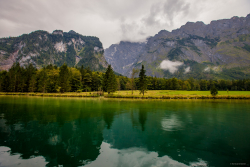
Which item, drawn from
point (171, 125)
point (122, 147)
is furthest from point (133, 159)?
point (171, 125)

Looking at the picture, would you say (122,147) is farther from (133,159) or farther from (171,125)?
(171,125)

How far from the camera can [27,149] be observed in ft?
36.9

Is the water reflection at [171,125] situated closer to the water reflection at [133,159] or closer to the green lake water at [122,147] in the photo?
the green lake water at [122,147]

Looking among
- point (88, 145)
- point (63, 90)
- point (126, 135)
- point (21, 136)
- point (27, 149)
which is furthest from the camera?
point (63, 90)

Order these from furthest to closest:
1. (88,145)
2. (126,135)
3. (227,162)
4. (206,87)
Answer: (206,87)
(126,135)
(88,145)
(227,162)

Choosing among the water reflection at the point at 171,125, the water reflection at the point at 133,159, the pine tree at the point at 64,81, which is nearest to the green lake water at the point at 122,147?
the water reflection at the point at 133,159

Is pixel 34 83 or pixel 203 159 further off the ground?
pixel 34 83

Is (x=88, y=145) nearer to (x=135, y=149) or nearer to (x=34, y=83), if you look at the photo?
(x=135, y=149)

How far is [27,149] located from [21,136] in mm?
4031

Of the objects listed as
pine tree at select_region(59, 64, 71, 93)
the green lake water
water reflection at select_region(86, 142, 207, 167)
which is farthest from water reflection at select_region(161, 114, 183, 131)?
pine tree at select_region(59, 64, 71, 93)

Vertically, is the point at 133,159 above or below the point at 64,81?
below

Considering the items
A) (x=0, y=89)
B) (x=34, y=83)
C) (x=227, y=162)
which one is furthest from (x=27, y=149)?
(x=0, y=89)

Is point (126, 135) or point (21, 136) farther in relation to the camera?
point (126, 135)

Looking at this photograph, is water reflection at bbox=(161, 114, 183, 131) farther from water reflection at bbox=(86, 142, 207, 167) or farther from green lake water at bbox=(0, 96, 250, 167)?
water reflection at bbox=(86, 142, 207, 167)
